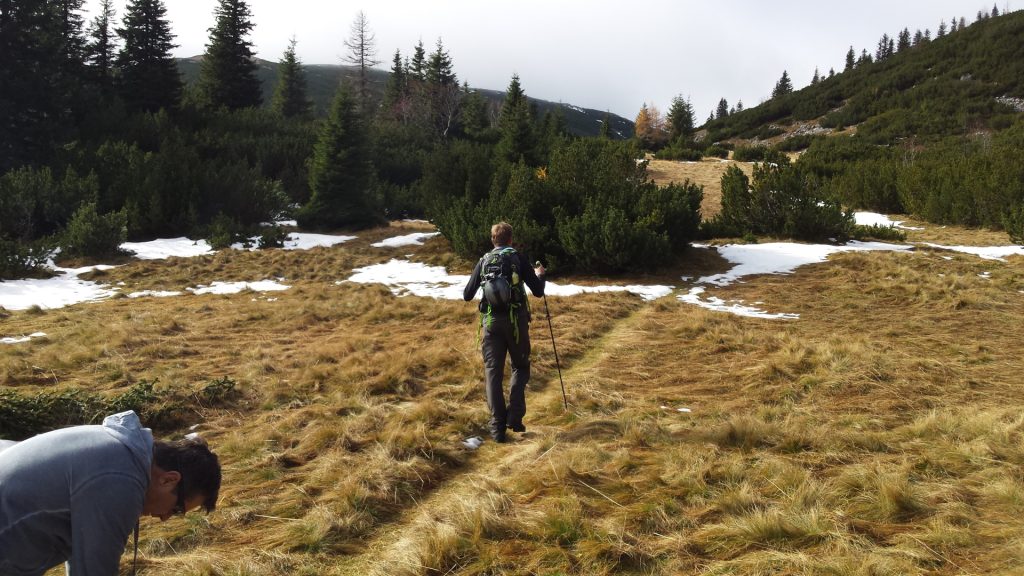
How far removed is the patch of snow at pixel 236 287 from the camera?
1226 cm

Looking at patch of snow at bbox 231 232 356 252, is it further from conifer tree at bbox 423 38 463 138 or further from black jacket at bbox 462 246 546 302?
conifer tree at bbox 423 38 463 138

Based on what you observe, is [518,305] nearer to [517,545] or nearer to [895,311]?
[517,545]

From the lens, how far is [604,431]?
473cm

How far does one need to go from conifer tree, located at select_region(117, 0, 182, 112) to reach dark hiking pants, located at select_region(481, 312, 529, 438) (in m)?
30.1

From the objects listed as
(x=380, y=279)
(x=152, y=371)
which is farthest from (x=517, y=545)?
(x=380, y=279)

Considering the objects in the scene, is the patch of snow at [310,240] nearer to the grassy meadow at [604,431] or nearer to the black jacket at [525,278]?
the grassy meadow at [604,431]

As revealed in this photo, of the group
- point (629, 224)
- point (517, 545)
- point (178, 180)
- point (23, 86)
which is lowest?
point (517, 545)

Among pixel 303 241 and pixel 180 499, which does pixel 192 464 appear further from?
pixel 303 241

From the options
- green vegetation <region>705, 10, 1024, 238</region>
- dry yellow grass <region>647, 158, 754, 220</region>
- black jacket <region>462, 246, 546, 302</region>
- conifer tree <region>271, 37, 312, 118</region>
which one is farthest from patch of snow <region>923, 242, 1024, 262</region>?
conifer tree <region>271, 37, 312, 118</region>

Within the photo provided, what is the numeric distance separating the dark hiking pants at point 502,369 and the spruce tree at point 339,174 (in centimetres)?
1654

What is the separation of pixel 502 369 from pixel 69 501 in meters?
3.45

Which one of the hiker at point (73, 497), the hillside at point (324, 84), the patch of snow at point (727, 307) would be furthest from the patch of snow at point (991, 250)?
the hillside at point (324, 84)

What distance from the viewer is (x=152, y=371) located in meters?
6.55

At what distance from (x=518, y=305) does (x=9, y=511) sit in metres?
3.64
